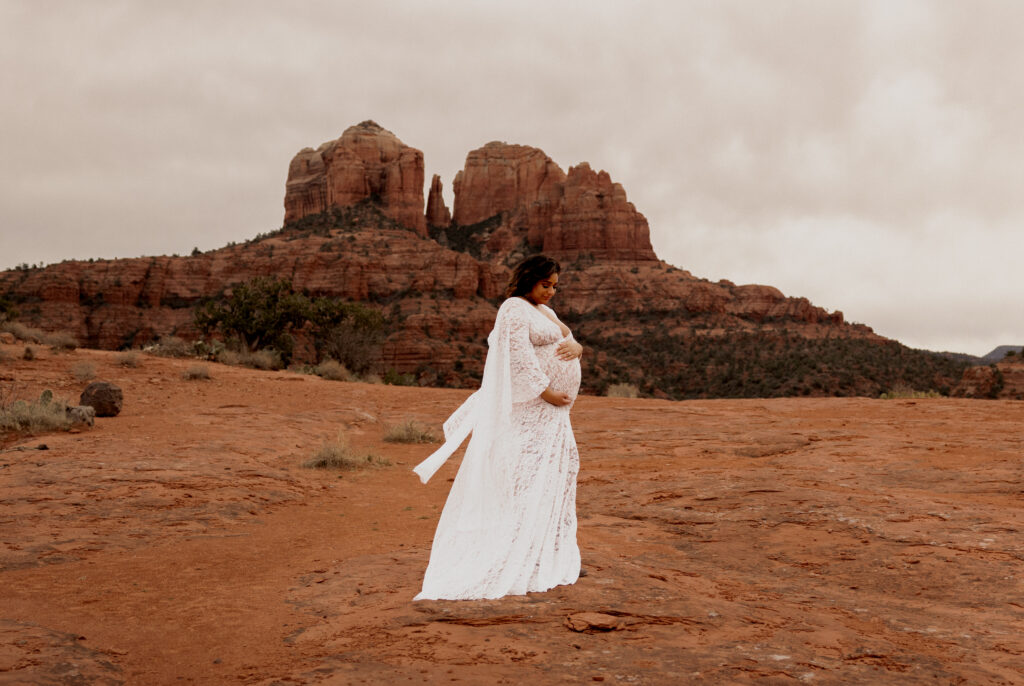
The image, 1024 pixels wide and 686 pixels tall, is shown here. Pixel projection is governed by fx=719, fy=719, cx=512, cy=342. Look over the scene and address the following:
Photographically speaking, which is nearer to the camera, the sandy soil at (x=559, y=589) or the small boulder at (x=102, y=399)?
the sandy soil at (x=559, y=589)

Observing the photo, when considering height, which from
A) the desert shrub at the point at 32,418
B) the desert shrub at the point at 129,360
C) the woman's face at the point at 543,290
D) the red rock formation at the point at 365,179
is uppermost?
the red rock formation at the point at 365,179

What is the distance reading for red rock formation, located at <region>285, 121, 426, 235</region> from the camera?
3174 inches

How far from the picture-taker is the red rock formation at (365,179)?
265 ft

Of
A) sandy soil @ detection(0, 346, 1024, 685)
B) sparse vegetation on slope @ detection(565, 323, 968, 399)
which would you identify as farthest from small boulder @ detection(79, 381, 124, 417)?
sparse vegetation on slope @ detection(565, 323, 968, 399)

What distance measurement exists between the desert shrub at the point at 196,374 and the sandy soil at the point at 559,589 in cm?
501

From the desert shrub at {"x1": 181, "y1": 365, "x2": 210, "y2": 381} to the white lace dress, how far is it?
14.0 meters

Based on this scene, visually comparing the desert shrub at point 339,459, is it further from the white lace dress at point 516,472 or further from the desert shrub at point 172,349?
the desert shrub at point 172,349

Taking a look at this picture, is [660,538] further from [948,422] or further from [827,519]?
[948,422]

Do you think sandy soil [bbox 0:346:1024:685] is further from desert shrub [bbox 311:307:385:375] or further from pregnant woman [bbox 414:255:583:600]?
desert shrub [bbox 311:307:385:375]

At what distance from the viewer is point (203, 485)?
320 inches

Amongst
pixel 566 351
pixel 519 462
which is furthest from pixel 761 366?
pixel 519 462

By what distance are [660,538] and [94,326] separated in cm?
6581

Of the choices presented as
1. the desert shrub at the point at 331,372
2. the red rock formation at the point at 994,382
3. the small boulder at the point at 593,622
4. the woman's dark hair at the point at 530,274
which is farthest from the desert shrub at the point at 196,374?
the red rock formation at the point at 994,382

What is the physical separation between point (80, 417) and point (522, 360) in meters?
8.98
